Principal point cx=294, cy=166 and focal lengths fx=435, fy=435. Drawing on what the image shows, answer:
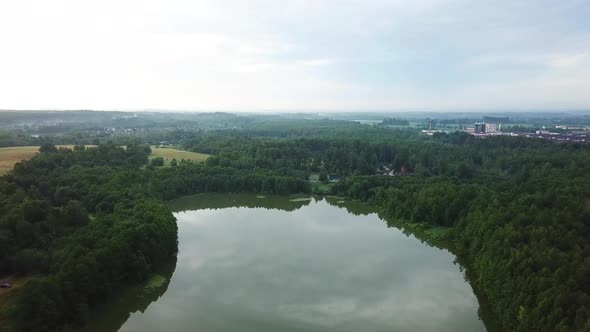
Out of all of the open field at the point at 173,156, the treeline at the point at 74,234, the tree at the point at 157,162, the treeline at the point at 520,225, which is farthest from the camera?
the open field at the point at 173,156

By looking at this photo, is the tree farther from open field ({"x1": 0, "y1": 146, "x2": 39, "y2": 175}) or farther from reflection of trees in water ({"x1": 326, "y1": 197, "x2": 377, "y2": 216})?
reflection of trees in water ({"x1": 326, "y1": 197, "x2": 377, "y2": 216})

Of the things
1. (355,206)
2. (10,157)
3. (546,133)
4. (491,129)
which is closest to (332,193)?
(355,206)

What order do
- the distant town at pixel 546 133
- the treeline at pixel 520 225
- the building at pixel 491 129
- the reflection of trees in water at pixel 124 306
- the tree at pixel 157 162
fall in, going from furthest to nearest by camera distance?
the building at pixel 491 129
the distant town at pixel 546 133
the tree at pixel 157 162
the reflection of trees in water at pixel 124 306
the treeline at pixel 520 225

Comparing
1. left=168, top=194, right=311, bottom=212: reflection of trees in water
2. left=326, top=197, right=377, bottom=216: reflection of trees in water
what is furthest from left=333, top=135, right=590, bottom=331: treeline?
left=168, top=194, right=311, bottom=212: reflection of trees in water

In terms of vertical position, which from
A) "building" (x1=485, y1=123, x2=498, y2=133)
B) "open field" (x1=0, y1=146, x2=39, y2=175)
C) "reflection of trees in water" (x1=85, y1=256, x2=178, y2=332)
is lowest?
"reflection of trees in water" (x1=85, y1=256, x2=178, y2=332)

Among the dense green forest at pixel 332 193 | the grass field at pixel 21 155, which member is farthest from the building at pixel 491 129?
the grass field at pixel 21 155

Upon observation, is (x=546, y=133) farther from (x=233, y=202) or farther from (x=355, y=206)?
(x=233, y=202)

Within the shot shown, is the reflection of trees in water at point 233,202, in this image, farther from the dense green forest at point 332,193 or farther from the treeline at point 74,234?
the treeline at point 74,234
